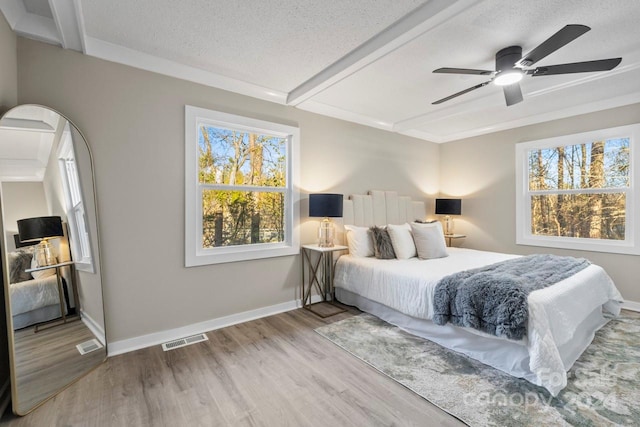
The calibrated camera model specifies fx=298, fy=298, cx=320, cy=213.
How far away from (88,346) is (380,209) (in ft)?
11.9

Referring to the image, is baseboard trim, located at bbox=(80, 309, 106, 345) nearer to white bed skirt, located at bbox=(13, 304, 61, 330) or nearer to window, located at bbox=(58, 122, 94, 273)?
white bed skirt, located at bbox=(13, 304, 61, 330)

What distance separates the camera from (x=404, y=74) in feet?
9.77

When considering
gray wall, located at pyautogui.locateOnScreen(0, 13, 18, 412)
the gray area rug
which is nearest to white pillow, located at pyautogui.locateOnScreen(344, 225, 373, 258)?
the gray area rug

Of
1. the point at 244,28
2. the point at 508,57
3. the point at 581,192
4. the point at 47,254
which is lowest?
the point at 47,254

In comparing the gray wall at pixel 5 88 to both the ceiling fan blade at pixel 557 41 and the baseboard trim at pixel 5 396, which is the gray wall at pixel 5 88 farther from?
the ceiling fan blade at pixel 557 41

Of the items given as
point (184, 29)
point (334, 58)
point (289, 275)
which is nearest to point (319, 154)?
point (334, 58)

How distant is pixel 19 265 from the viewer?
1.87 m

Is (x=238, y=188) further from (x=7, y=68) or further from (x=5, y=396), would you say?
(x=5, y=396)

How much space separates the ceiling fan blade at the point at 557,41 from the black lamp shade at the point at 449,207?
2989 millimetres

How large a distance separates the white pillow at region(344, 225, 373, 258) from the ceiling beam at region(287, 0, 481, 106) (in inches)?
68.5

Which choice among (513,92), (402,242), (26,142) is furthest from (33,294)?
(513,92)

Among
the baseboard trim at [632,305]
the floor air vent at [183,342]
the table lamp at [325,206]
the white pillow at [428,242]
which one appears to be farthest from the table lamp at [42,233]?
the baseboard trim at [632,305]

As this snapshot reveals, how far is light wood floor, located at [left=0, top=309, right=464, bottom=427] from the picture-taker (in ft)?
5.76

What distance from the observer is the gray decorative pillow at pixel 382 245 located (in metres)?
3.62
